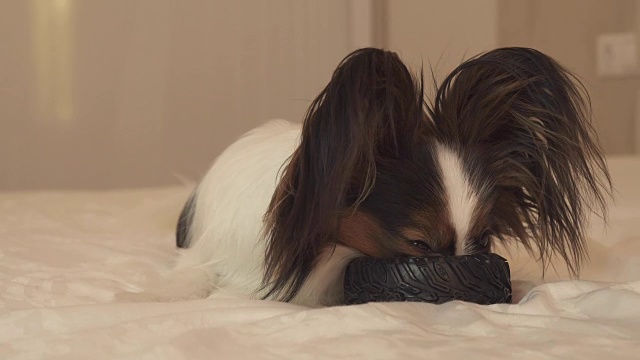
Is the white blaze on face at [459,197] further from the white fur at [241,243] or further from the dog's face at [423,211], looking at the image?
the white fur at [241,243]

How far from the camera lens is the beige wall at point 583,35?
410 cm

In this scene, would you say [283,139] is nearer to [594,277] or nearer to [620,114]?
[594,277]

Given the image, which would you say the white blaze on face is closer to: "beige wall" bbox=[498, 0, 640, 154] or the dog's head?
the dog's head

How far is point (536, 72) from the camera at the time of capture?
5.16ft

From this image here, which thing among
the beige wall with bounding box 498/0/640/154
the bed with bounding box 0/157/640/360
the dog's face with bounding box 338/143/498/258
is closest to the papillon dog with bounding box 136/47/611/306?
the dog's face with bounding box 338/143/498/258

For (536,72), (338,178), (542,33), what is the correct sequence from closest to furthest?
(338,178) < (536,72) < (542,33)

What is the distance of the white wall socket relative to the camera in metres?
4.07

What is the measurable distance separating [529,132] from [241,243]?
0.63m

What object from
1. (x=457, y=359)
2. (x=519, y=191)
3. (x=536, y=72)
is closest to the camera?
(x=457, y=359)

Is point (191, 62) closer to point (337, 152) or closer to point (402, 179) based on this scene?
point (402, 179)

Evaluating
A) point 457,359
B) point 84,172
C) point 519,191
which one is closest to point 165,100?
point 84,172

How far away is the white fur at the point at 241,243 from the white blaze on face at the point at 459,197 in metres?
0.20

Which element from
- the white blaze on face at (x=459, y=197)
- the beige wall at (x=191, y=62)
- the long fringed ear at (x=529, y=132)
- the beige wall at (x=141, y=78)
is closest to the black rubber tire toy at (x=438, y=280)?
the white blaze on face at (x=459, y=197)

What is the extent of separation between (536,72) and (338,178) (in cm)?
48
